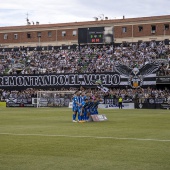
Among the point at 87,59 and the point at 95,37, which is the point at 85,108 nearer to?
the point at 87,59

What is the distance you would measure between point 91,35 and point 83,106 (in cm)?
4602

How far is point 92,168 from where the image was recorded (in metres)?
11.4

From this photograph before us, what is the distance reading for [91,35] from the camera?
7319 centimetres

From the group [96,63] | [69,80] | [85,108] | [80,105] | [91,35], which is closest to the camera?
[80,105]

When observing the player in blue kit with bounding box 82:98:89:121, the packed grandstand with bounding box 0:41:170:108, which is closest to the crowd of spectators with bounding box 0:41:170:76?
the packed grandstand with bounding box 0:41:170:108

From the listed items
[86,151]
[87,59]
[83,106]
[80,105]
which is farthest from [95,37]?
[86,151]

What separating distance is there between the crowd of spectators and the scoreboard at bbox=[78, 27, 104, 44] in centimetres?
225

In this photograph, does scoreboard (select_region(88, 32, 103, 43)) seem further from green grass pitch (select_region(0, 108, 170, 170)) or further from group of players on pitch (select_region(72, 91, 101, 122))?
green grass pitch (select_region(0, 108, 170, 170))

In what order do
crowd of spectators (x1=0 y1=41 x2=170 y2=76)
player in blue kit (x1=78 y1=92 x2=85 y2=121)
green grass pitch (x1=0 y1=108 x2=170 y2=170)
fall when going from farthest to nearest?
crowd of spectators (x1=0 y1=41 x2=170 y2=76)
player in blue kit (x1=78 y1=92 x2=85 y2=121)
green grass pitch (x1=0 y1=108 x2=170 y2=170)

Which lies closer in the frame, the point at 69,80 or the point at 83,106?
the point at 83,106

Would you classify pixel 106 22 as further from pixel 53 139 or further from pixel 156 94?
pixel 53 139

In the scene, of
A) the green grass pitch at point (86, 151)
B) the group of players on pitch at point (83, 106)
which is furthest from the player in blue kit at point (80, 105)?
the green grass pitch at point (86, 151)

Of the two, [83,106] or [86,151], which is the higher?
[83,106]

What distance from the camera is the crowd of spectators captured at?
59438 millimetres
